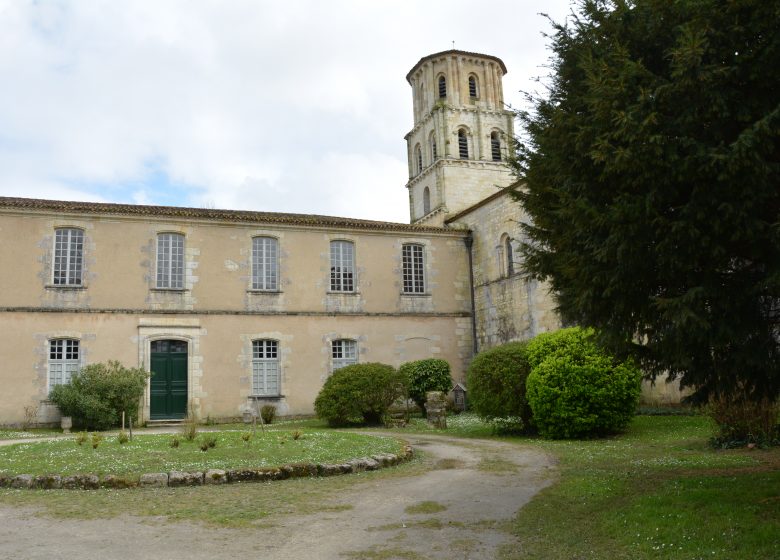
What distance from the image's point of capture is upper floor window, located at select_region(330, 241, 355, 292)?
22375 millimetres

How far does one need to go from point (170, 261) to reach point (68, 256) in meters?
2.82

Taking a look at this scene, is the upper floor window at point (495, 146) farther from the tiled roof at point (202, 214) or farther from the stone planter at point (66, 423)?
the stone planter at point (66, 423)

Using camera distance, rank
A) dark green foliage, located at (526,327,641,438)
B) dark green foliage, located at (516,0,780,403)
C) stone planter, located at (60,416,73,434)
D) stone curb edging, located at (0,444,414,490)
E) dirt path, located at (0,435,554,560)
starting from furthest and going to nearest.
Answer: stone planter, located at (60,416,73,434) < dark green foliage, located at (526,327,641,438) < stone curb edging, located at (0,444,414,490) < dirt path, located at (0,435,554,560) < dark green foliage, located at (516,0,780,403)

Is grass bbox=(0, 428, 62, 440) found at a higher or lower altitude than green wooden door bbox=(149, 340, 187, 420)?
lower

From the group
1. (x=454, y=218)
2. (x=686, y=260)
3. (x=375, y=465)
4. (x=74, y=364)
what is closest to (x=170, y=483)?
(x=375, y=465)

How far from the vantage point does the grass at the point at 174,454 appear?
9.04m

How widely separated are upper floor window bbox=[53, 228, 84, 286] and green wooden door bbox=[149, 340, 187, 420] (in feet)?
9.81

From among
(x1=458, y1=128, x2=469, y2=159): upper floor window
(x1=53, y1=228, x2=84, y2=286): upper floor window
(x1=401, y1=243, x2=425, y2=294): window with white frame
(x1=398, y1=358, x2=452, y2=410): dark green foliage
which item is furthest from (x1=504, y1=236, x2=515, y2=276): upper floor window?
(x1=53, y1=228, x2=84, y2=286): upper floor window

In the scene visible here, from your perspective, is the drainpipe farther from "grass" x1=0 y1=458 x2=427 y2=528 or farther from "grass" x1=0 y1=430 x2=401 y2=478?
"grass" x1=0 y1=458 x2=427 y2=528

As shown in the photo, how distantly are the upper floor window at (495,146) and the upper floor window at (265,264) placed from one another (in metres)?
13.6

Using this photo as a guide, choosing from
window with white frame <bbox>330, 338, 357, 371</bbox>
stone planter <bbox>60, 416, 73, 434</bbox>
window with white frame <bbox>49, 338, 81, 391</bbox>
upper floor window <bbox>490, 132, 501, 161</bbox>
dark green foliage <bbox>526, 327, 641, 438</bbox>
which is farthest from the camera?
upper floor window <bbox>490, 132, 501, 161</bbox>

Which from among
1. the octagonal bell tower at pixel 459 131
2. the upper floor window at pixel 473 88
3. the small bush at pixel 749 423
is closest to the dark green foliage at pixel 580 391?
the small bush at pixel 749 423

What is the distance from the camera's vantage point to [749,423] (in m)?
10.3

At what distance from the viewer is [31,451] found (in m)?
11.0
